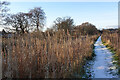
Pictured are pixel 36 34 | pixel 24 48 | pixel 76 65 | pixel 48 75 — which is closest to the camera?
pixel 48 75

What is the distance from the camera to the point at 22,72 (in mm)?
2328

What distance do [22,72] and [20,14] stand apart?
1258cm

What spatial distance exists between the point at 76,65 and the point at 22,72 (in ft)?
4.66

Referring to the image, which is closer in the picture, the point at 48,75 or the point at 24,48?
the point at 48,75

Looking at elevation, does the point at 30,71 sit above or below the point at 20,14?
below

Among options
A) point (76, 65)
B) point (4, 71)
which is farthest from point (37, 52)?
point (76, 65)

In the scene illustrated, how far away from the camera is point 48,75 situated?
2252 millimetres

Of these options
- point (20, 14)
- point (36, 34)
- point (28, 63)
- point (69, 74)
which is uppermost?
point (20, 14)

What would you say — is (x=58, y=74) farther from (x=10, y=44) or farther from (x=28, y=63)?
(x=10, y=44)

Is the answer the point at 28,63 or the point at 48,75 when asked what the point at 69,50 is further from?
the point at 28,63

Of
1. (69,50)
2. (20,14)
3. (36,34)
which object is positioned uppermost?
(20,14)

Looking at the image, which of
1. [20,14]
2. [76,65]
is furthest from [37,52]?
[20,14]

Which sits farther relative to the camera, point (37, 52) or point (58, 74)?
point (37, 52)

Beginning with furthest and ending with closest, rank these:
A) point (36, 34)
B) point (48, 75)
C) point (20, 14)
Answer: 1. point (20, 14)
2. point (36, 34)
3. point (48, 75)
